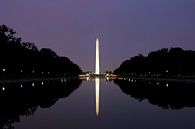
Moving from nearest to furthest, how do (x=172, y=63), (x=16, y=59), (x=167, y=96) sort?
(x=167, y=96) < (x=16, y=59) < (x=172, y=63)

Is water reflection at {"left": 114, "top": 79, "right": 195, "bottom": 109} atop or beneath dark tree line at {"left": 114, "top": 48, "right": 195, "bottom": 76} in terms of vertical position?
beneath

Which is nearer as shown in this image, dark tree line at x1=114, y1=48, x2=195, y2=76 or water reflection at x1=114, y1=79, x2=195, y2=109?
water reflection at x1=114, y1=79, x2=195, y2=109

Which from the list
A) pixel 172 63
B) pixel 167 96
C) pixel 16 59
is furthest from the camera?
pixel 172 63

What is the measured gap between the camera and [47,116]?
61.0ft

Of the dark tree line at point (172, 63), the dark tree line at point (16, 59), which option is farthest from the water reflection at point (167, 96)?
the dark tree line at point (172, 63)

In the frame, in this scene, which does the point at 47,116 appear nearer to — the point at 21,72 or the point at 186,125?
the point at 186,125

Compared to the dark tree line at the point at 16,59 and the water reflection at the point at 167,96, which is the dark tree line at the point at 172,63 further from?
the water reflection at the point at 167,96

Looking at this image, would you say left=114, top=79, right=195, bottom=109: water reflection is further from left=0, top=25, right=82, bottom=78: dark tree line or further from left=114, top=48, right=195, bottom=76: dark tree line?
left=114, top=48, right=195, bottom=76: dark tree line

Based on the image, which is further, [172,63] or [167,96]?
[172,63]

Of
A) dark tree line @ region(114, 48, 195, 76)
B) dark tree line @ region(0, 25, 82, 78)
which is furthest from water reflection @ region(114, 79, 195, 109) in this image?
dark tree line @ region(114, 48, 195, 76)

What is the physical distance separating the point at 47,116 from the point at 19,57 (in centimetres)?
6567

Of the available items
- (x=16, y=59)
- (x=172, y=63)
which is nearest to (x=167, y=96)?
(x=16, y=59)

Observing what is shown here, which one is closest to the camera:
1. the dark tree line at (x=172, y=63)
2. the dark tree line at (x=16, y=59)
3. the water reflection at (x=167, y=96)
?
the water reflection at (x=167, y=96)

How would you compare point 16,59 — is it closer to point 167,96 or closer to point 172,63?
point 172,63
